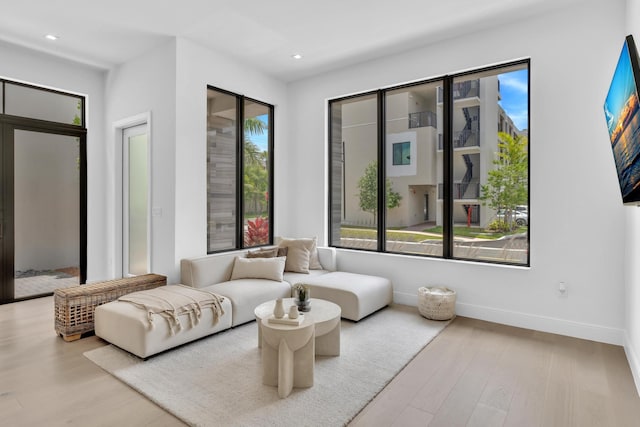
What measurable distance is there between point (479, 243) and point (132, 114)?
4.35 m

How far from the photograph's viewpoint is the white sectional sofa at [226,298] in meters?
2.84

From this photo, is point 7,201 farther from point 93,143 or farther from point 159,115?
point 159,115

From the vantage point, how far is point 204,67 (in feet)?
13.8

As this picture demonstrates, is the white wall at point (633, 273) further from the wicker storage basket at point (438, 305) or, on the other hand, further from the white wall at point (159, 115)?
the white wall at point (159, 115)

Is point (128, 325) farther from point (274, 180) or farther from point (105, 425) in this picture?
point (274, 180)

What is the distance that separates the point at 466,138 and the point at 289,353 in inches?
119

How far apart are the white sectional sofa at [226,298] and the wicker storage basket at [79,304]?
16 centimetres

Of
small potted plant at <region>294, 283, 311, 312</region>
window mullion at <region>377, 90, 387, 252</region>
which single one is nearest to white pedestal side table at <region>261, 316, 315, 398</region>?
small potted plant at <region>294, 283, 311, 312</region>

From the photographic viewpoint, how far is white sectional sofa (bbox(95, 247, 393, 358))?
2.84 metres

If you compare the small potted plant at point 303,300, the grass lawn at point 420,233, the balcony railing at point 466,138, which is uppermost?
the balcony railing at point 466,138

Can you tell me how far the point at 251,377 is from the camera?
2.53 meters

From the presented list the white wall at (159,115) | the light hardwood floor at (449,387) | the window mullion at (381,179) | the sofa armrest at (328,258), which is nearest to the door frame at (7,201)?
the white wall at (159,115)

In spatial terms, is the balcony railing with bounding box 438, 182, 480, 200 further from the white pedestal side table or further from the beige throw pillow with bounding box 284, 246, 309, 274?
the white pedestal side table

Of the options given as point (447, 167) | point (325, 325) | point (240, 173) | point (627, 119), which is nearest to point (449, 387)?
point (325, 325)
